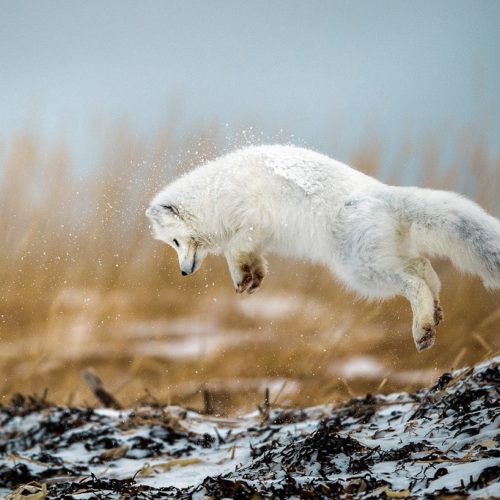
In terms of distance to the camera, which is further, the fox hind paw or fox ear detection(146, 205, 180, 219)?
fox ear detection(146, 205, 180, 219)

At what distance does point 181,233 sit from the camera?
452 centimetres

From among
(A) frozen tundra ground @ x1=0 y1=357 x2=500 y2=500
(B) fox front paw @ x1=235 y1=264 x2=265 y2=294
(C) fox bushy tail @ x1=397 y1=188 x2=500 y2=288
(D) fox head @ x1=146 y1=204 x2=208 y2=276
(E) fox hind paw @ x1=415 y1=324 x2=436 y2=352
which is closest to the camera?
(A) frozen tundra ground @ x1=0 y1=357 x2=500 y2=500

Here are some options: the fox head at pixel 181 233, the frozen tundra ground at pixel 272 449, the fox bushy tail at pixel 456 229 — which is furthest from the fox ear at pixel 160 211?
the fox bushy tail at pixel 456 229

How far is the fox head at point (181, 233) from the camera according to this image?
4516mm

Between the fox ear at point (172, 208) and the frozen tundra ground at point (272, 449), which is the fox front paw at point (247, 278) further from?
the frozen tundra ground at point (272, 449)

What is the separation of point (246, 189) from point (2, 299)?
386cm

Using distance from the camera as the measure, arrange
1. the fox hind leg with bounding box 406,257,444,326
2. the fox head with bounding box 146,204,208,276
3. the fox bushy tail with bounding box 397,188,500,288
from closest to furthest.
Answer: the fox bushy tail with bounding box 397,188,500,288 → the fox hind leg with bounding box 406,257,444,326 → the fox head with bounding box 146,204,208,276

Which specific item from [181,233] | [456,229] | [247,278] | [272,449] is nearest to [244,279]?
[247,278]

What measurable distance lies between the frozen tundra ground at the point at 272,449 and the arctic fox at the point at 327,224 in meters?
0.53

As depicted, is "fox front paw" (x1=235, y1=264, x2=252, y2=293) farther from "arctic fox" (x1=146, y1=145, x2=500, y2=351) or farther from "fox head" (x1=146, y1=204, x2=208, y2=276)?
"fox head" (x1=146, y1=204, x2=208, y2=276)

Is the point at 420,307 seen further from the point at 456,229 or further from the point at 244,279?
the point at 244,279

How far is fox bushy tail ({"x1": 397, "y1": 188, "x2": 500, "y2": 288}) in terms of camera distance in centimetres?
332

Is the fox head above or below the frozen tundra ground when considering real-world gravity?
above

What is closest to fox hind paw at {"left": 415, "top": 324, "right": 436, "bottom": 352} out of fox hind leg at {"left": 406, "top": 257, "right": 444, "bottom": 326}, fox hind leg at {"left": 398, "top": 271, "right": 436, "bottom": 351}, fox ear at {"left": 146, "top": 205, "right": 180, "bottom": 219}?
fox hind leg at {"left": 398, "top": 271, "right": 436, "bottom": 351}
